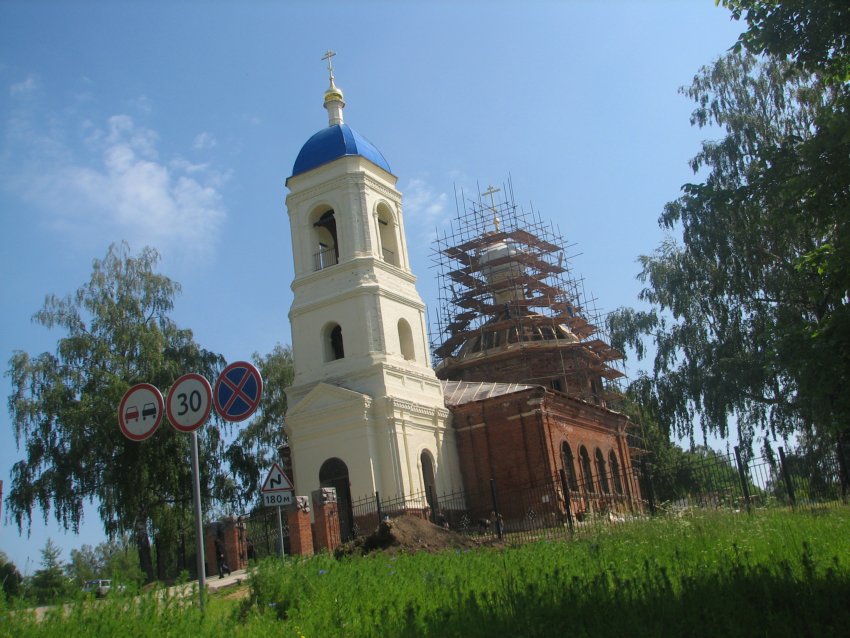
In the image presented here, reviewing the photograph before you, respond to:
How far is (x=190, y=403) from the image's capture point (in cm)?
923

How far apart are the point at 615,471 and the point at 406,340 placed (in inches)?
474

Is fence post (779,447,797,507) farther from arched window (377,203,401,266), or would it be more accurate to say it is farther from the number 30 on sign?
arched window (377,203,401,266)

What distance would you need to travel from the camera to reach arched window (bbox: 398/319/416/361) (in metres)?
28.2

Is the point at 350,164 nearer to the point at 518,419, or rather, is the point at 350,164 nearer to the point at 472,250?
the point at 518,419

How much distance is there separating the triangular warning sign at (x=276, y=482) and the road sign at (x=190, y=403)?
3.76 m

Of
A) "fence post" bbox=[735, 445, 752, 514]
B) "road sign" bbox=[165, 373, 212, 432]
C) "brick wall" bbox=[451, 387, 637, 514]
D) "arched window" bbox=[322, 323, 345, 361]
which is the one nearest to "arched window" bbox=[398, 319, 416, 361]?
"arched window" bbox=[322, 323, 345, 361]

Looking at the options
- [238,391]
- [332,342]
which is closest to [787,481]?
[238,391]

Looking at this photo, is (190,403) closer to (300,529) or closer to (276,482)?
(276,482)

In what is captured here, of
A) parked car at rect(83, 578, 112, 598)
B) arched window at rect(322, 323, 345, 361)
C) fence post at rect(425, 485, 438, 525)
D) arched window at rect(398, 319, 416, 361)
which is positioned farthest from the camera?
arched window at rect(398, 319, 416, 361)

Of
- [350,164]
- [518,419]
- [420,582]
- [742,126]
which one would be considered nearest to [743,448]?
[518,419]

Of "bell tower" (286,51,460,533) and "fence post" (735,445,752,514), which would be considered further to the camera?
"bell tower" (286,51,460,533)

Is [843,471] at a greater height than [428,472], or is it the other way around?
[428,472]

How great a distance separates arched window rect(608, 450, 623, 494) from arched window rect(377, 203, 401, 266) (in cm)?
1300

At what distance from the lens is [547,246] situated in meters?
41.0
